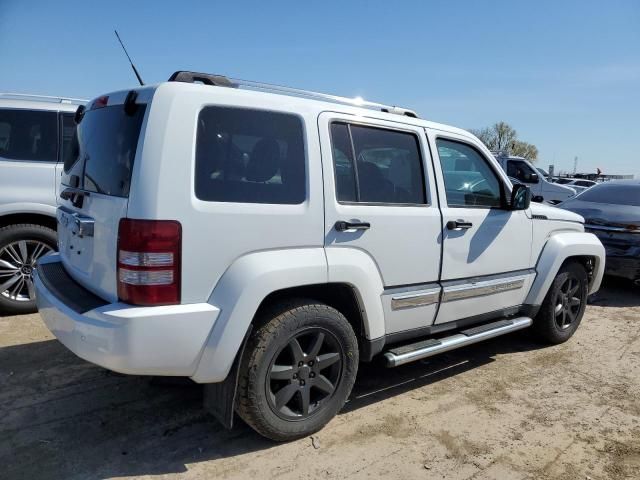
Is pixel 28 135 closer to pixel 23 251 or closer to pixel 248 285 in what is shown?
pixel 23 251

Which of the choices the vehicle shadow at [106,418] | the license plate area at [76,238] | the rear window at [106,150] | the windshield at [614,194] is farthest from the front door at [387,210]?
the windshield at [614,194]

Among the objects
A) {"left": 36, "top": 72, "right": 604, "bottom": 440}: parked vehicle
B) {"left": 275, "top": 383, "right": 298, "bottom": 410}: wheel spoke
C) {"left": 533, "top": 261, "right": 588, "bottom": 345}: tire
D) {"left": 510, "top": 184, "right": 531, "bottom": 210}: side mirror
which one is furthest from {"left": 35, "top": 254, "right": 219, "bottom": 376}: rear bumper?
{"left": 533, "top": 261, "right": 588, "bottom": 345}: tire

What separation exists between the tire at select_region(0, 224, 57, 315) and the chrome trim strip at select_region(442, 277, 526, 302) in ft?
12.5

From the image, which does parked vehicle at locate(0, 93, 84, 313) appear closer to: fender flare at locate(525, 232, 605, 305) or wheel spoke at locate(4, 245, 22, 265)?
wheel spoke at locate(4, 245, 22, 265)

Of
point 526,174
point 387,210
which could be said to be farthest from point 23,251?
point 526,174

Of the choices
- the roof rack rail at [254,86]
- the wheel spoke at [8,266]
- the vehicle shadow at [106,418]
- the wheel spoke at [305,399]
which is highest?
the roof rack rail at [254,86]

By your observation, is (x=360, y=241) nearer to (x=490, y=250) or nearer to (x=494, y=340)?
(x=490, y=250)

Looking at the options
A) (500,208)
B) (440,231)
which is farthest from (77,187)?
(500,208)

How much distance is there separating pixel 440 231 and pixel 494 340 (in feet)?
7.02

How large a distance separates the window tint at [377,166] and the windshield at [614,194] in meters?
5.35

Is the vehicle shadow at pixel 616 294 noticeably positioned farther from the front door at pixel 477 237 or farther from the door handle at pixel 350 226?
the door handle at pixel 350 226

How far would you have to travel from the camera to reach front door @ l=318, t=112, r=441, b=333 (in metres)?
3.05

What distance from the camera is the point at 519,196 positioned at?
4.09m

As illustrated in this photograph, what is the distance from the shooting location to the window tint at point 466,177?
3.77m
